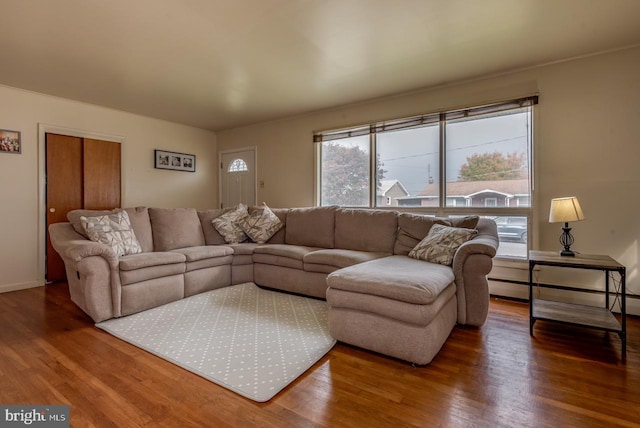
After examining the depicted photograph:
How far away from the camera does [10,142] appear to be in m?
3.58

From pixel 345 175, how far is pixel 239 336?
9.23 feet

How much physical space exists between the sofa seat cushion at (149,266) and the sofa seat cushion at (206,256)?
87 millimetres

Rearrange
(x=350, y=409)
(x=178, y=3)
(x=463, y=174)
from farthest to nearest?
(x=463, y=174) → (x=178, y=3) → (x=350, y=409)

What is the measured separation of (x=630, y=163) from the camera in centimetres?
269

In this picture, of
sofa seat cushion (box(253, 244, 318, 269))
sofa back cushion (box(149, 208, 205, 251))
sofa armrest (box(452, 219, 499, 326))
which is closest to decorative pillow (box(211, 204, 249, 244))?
sofa back cushion (box(149, 208, 205, 251))

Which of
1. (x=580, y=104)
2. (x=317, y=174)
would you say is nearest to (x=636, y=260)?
(x=580, y=104)

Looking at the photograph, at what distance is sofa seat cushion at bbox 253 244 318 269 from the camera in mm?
3249

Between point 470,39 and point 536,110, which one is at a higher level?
point 470,39

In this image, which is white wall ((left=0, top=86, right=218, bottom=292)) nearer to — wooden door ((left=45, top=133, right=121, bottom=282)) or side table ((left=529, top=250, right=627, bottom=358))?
wooden door ((left=45, top=133, right=121, bottom=282))

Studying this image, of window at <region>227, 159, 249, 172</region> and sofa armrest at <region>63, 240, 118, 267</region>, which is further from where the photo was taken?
window at <region>227, 159, 249, 172</region>

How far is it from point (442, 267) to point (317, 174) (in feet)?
8.84

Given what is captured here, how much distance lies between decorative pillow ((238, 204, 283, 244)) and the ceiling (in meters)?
1.59

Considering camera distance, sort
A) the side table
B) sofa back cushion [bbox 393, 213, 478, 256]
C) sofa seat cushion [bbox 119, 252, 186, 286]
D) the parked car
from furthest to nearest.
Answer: the parked car, sofa back cushion [bbox 393, 213, 478, 256], sofa seat cushion [bbox 119, 252, 186, 286], the side table

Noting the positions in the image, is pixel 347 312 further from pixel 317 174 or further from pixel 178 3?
pixel 317 174
